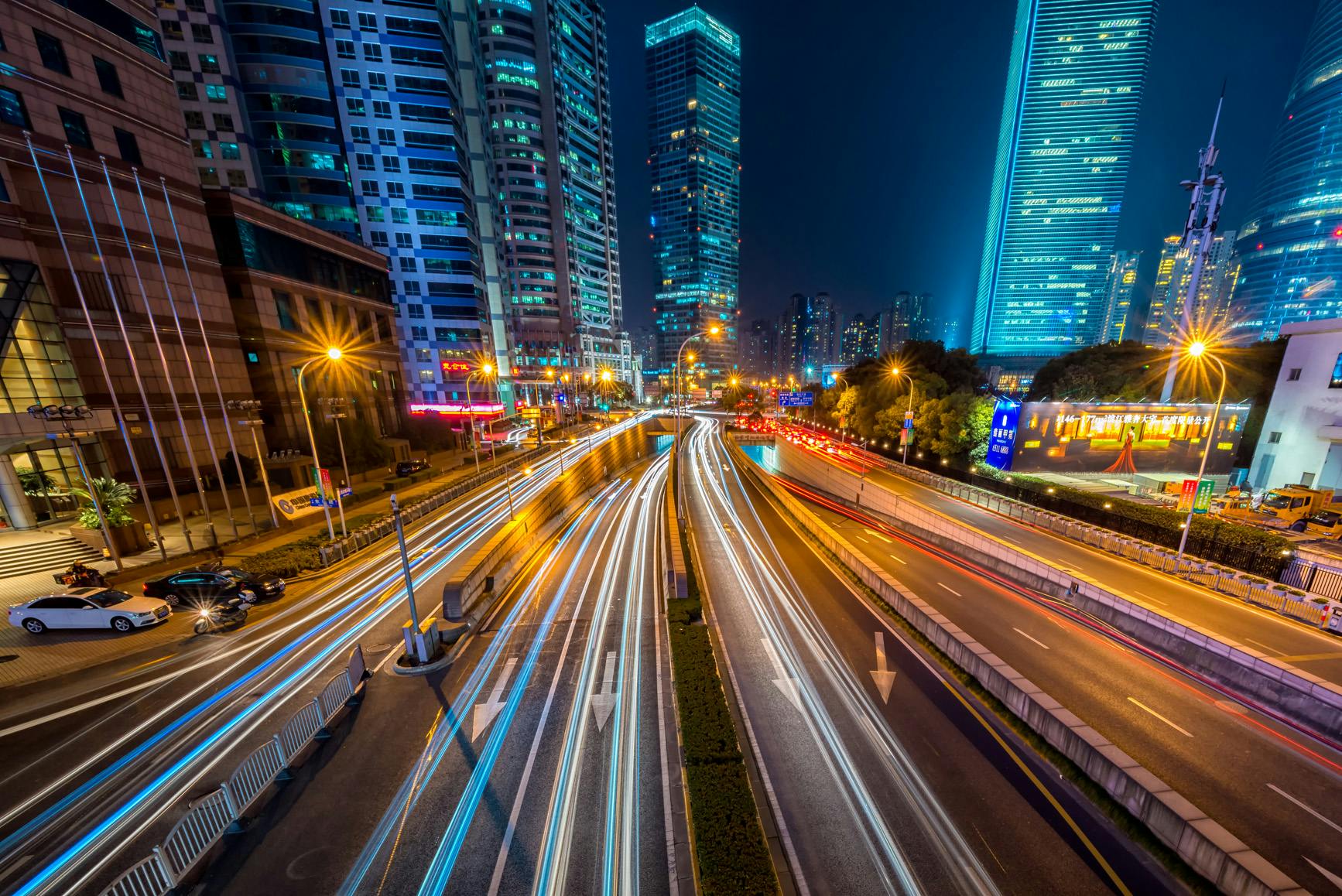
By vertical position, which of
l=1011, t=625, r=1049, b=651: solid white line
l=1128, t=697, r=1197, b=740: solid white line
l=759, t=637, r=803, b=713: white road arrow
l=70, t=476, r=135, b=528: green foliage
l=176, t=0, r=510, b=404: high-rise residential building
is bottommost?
l=1011, t=625, r=1049, b=651: solid white line

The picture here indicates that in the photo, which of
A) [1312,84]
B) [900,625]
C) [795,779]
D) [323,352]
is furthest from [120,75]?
[1312,84]

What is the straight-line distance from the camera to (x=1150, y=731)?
11.6m

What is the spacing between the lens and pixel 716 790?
30.6 ft

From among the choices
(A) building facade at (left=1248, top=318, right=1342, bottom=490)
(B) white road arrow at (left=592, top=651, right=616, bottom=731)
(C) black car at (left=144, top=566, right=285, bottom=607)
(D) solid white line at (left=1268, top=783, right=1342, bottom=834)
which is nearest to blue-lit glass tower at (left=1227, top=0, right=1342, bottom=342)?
(A) building facade at (left=1248, top=318, right=1342, bottom=490)

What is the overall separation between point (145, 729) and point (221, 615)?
6.59 m

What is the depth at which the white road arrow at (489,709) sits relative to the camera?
38.9ft

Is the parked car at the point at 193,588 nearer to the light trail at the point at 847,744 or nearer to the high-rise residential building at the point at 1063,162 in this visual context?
the light trail at the point at 847,744

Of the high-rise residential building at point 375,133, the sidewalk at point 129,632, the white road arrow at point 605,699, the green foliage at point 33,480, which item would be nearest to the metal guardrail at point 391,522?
the sidewalk at point 129,632

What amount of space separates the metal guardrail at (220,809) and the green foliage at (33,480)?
29.6m

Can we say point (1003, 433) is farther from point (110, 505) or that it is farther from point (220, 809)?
point (110, 505)

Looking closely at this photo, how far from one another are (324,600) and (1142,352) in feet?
266

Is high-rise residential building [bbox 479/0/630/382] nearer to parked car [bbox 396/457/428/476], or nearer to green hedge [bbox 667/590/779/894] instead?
parked car [bbox 396/457/428/476]

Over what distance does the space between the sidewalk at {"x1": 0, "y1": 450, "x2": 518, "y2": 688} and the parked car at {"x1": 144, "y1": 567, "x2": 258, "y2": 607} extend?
0.82 meters

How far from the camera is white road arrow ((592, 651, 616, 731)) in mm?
12173
